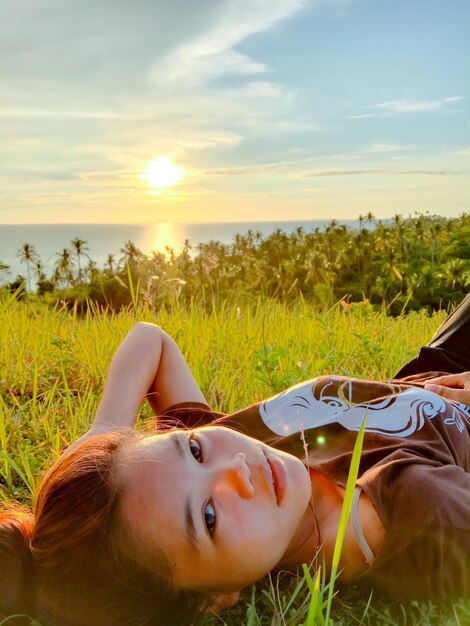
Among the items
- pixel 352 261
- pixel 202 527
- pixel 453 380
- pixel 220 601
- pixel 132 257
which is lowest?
pixel 352 261

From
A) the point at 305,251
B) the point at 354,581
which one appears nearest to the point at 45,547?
the point at 354,581

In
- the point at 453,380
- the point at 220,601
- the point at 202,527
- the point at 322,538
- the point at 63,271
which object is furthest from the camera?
the point at 63,271

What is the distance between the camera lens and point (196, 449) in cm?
178

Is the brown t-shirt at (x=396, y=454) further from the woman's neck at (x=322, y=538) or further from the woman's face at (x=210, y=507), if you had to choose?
the woman's face at (x=210, y=507)

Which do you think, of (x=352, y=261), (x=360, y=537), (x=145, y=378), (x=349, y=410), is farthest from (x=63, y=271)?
(x=360, y=537)

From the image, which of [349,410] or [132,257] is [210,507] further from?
[132,257]

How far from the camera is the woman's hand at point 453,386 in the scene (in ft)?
8.30

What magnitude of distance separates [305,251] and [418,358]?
6181 centimetres

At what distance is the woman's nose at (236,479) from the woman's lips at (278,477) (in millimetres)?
103

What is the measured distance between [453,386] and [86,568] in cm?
173

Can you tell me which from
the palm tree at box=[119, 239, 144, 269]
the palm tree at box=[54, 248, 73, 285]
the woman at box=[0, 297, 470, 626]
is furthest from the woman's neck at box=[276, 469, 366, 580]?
the palm tree at box=[54, 248, 73, 285]

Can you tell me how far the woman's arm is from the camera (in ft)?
8.98

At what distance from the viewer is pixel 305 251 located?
64.2m

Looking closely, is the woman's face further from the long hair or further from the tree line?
the tree line
